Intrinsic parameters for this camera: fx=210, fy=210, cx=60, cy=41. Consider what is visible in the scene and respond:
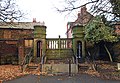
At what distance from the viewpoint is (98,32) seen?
21062 millimetres

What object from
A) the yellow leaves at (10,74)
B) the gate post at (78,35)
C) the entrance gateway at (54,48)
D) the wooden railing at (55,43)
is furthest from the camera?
the wooden railing at (55,43)

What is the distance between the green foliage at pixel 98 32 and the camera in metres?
20.9

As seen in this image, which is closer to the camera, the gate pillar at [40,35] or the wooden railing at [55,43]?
the gate pillar at [40,35]

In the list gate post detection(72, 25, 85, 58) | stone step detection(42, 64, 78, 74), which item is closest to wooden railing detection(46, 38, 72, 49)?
gate post detection(72, 25, 85, 58)

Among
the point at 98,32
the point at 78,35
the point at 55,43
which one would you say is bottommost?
the point at 55,43

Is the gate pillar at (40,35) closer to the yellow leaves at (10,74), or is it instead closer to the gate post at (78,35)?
the gate post at (78,35)

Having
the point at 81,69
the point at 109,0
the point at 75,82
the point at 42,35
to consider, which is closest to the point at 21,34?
the point at 42,35

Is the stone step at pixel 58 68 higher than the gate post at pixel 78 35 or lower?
lower

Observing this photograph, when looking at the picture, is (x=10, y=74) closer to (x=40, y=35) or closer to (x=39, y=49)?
(x=39, y=49)

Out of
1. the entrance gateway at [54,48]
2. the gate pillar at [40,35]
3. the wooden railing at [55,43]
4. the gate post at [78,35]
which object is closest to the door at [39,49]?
the entrance gateway at [54,48]

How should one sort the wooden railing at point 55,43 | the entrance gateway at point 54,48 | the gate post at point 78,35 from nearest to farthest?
the entrance gateway at point 54,48
the gate post at point 78,35
the wooden railing at point 55,43

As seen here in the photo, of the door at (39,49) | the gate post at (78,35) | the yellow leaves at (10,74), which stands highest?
the gate post at (78,35)

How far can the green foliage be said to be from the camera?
20.9 metres

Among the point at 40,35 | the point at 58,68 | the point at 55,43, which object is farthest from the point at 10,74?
the point at 55,43
